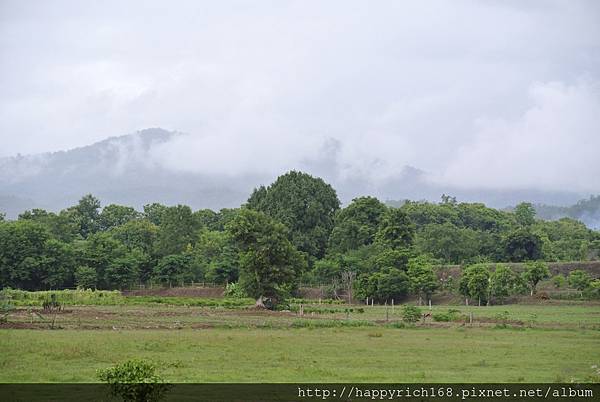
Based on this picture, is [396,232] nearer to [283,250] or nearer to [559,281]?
[559,281]

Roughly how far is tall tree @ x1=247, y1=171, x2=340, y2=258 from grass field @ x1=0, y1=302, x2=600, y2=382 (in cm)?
6060

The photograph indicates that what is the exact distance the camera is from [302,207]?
12812cm

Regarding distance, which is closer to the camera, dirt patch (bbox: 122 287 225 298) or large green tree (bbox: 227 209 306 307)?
large green tree (bbox: 227 209 306 307)

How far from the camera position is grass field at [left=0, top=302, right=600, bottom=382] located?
100.0 feet

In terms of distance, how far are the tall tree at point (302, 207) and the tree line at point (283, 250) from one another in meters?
0.22

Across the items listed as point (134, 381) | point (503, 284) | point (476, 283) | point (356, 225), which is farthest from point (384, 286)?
point (134, 381)

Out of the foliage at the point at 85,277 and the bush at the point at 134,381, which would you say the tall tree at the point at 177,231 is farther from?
the bush at the point at 134,381

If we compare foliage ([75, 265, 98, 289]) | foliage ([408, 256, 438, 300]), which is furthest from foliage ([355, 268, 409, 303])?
foliage ([75, 265, 98, 289])

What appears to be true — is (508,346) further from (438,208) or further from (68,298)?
(438,208)

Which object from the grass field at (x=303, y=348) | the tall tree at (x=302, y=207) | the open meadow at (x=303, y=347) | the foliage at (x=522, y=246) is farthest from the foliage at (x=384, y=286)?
the tall tree at (x=302, y=207)

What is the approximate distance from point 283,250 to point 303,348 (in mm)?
39712

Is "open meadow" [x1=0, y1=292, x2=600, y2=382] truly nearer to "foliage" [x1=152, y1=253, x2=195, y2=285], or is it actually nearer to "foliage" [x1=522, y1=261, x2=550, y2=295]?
"foliage" [x1=522, y1=261, x2=550, y2=295]

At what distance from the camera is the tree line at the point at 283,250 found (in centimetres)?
8156

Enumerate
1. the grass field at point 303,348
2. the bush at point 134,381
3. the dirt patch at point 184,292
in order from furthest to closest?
the dirt patch at point 184,292
the grass field at point 303,348
the bush at point 134,381
